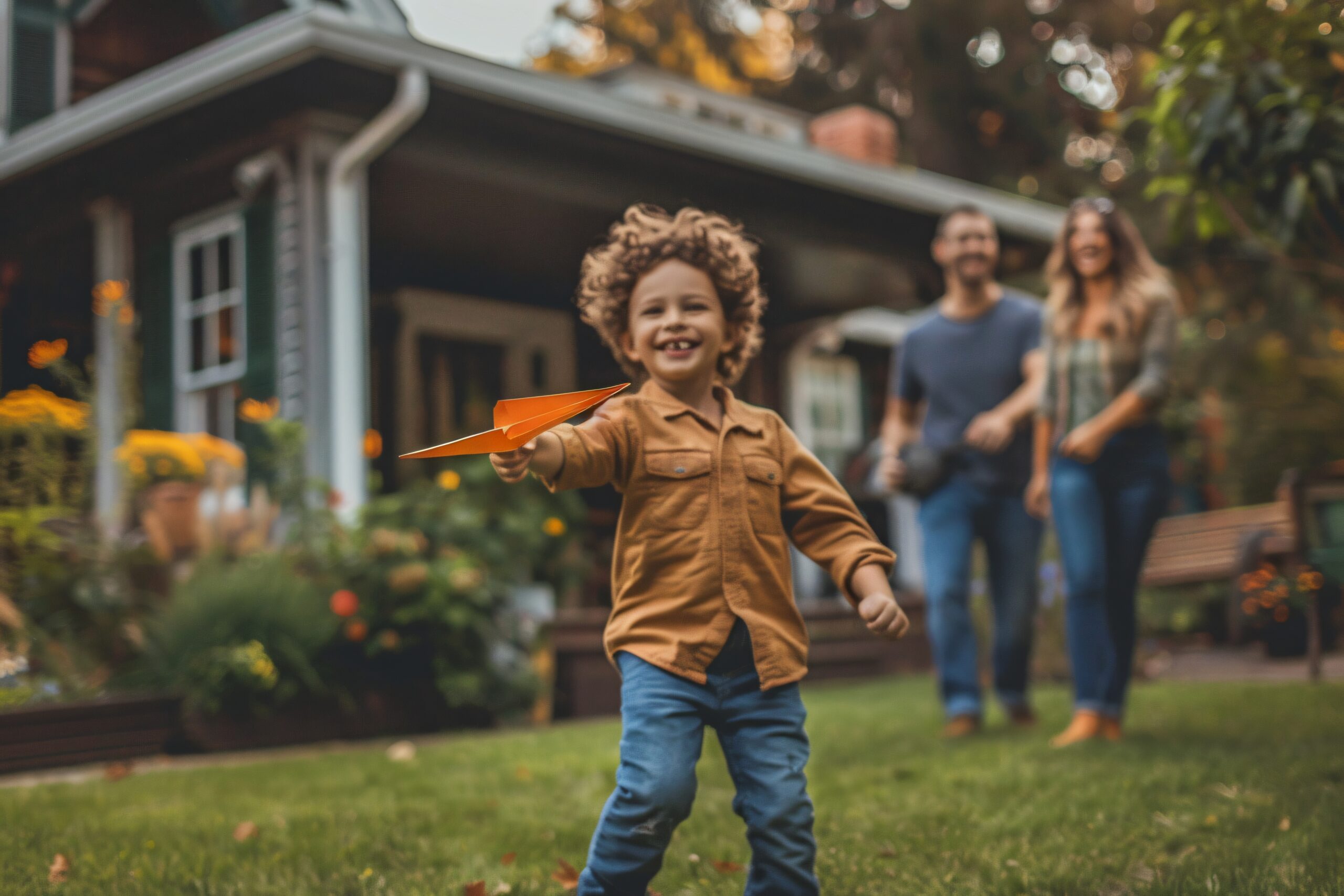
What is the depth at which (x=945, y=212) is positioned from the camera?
30.3 ft

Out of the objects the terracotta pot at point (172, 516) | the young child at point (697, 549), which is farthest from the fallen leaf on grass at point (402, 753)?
the young child at point (697, 549)

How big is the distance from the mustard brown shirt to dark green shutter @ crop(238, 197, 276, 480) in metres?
4.74

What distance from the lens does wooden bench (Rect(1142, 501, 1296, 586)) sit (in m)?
9.41

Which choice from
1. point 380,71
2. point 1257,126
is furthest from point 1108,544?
point 380,71

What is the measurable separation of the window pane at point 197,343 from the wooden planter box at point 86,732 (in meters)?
2.91

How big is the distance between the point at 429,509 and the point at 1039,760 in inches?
127

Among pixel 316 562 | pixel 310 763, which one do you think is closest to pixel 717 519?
pixel 310 763

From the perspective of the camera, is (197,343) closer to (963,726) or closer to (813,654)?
(813,654)

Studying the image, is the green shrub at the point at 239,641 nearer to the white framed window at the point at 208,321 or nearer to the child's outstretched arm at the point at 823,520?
the white framed window at the point at 208,321

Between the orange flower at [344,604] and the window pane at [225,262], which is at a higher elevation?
the window pane at [225,262]

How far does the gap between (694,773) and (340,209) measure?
5.02 meters

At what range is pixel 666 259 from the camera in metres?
2.38

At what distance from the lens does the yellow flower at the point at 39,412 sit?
538 centimetres

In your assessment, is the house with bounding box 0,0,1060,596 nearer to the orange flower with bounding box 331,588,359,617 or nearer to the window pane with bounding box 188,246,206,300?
the window pane with bounding box 188,246,206,300
